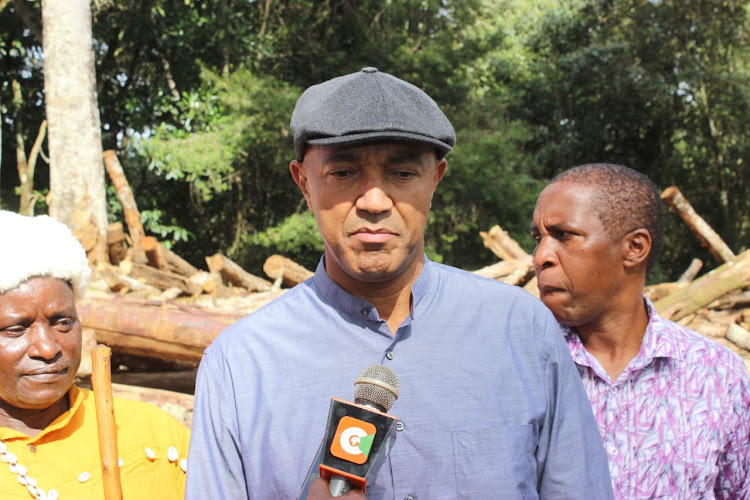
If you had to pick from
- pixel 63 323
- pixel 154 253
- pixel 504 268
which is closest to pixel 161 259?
pixel 154 253

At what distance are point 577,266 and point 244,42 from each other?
522 inches

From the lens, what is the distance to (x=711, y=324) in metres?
6.19

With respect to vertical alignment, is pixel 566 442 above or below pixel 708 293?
above

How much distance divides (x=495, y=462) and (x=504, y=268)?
5.66 m

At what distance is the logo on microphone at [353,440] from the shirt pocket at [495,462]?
0.36m

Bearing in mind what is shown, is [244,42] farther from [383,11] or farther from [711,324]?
[711,324]

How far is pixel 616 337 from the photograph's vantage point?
254cm

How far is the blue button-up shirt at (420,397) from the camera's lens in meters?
1.73

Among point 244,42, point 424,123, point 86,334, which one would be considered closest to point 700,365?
point 424,123

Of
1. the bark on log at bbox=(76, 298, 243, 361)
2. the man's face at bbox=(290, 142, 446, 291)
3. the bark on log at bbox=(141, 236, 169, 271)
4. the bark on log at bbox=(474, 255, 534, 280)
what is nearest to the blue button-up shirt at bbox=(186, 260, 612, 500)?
the man's face at bbox=(290, 142, 446, 291)

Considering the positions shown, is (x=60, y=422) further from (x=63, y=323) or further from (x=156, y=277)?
(x=156, y=277)

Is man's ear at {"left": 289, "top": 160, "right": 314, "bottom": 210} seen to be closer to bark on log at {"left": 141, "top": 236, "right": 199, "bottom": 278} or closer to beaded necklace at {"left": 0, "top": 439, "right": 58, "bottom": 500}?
beaded necklace at {"left": 0, "top": 439, "right": 58, "bottom": 500}

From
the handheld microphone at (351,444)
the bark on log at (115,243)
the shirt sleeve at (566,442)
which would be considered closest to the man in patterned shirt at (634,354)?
the shirt sleeve at (566,442)

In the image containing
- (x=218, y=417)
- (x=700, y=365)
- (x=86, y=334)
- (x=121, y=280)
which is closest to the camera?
(x=218, y=417)
